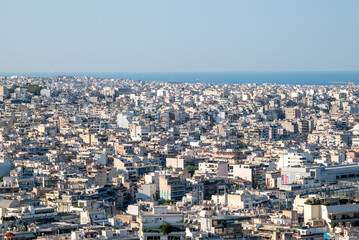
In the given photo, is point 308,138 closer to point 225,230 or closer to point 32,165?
point 32,165

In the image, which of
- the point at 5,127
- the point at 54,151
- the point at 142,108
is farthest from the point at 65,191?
the point at 142,108

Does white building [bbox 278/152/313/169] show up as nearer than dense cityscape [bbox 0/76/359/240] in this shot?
No

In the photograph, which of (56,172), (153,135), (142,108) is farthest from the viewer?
(142,108)

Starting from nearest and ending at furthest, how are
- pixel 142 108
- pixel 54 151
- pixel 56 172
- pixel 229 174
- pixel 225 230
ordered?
pixel 225 230 → pixel 56 172 → pixel 229 174 → pixel 54 151 → pixel 142 108

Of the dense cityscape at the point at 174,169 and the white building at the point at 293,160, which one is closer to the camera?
the dense cityscape at the point at 174,169

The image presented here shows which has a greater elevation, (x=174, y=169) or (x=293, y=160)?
(x=293, y=160)

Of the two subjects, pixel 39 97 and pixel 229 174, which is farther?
pixel 39 97

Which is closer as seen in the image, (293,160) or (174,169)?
(174,169)
